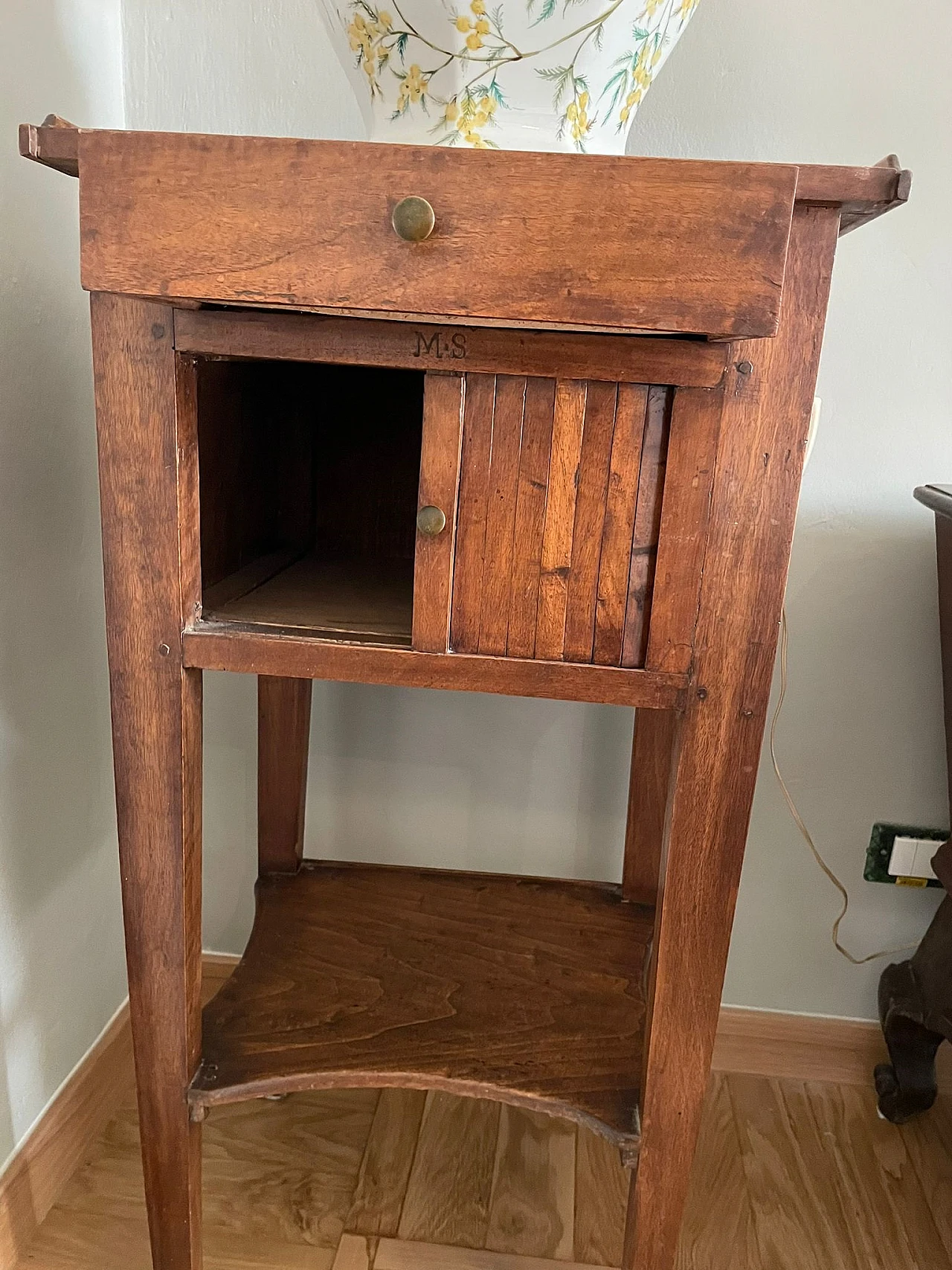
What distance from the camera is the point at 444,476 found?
611 millimetres

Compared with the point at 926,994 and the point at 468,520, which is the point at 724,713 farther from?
the point at 926,994

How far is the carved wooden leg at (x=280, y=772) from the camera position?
1070 millimetres

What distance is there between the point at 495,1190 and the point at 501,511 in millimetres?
774

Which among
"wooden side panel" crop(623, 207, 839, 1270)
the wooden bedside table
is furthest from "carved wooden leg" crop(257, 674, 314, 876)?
"wooden side panel" crop(623, 207, 839, 1270)

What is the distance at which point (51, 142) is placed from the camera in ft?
1.79

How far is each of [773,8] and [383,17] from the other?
50cm

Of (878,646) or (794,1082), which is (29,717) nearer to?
(878,646)

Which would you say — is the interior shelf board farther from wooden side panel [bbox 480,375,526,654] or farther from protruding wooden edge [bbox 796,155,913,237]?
protruding wooden edge [bbox 796,155,913,237]

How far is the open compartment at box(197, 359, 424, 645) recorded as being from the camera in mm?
742

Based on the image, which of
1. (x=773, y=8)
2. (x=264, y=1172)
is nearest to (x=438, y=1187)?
(x=264, y=1172)

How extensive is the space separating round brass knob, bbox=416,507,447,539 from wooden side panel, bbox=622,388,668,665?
0.12 meters

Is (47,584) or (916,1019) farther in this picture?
(916,1019)

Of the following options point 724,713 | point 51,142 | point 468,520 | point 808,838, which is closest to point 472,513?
point 468,520

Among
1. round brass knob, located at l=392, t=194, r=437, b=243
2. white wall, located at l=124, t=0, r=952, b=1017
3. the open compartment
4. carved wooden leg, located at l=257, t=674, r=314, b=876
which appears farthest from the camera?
carved wooden leg, located at l=257, t=674, r=314, b=876
